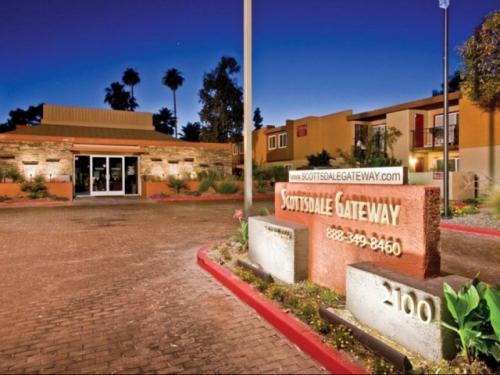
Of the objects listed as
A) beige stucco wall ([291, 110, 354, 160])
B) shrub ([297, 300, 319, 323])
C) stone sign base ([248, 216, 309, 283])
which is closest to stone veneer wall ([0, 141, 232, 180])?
beige stucco wall ([291, 110, 354, 160])

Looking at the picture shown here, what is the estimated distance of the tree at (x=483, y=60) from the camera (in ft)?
47.0

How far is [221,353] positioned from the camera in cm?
370

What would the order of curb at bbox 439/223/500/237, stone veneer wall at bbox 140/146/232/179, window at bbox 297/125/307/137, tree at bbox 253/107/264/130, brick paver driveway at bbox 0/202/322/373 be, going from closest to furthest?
brick paver driveway at bbox 0/202/322/373, curb at bbox 439/223/500/237, stone veneer wall at bbox 140/146/232/179, window at bbox 297/125/307/137, tree at bbox 253/107/264/130

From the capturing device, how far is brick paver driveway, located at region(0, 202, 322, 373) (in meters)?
3.56

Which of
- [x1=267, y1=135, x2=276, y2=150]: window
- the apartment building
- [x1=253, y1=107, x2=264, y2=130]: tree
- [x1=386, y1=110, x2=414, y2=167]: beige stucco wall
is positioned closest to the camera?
the apartment building

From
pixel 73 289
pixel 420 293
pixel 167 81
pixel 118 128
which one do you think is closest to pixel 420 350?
pixel 420 293

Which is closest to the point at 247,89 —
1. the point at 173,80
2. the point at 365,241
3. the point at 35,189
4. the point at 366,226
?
the point at 366,226

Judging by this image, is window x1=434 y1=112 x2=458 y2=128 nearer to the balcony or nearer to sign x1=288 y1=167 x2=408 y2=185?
the balcony

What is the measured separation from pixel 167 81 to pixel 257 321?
62548 mm

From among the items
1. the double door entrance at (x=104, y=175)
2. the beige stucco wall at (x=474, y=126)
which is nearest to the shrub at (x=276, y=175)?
the double door entrance at (x=104, y=175)

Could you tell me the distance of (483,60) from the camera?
14.9 meters

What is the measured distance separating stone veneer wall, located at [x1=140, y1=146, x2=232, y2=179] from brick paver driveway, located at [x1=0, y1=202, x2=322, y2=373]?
18.7 meters

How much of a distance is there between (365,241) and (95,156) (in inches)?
981

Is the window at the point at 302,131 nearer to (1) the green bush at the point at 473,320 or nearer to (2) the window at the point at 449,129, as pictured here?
(2) the window at the point at 449,129
